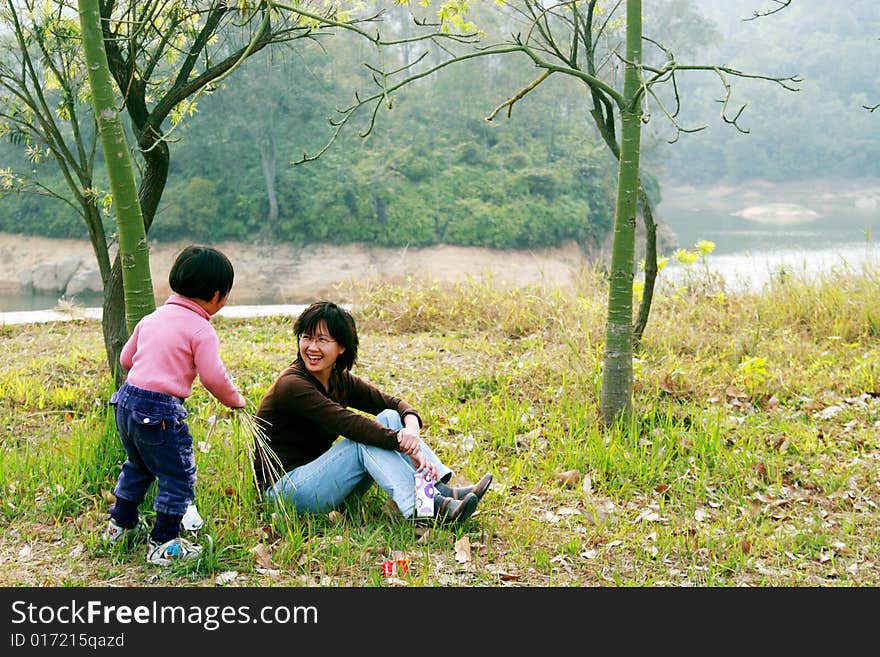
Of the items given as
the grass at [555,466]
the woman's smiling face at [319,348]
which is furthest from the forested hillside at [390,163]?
the woman's smiling face at [319,348]

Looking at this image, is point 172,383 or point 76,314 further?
point 76,314

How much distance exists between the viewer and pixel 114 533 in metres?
2.90

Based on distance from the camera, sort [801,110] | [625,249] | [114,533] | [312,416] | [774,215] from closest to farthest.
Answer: [114,533] → [312,416] → [625,249] → [774,215] → [801,110]

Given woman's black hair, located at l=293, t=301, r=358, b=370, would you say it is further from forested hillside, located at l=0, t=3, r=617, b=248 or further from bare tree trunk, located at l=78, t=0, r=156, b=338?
forested hillside, located at l=0, t=3, r=617, b=248

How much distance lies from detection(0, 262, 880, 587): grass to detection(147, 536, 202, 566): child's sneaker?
0.04 meters

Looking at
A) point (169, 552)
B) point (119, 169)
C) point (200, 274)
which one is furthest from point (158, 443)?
point (119, 169)

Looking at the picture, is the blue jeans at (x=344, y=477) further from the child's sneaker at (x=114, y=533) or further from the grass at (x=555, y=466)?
the child's sneaker at (x=114, y=533)

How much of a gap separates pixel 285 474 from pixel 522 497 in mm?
1060

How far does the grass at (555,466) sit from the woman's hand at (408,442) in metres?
0.29

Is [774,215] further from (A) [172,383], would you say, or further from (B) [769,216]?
(A) [172,383]

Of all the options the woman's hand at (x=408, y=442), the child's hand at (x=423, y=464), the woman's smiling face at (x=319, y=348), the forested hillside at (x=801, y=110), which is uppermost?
the forested hillside at (x=801, y=110)

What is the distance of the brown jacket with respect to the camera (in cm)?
299

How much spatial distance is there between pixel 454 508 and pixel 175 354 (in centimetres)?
114

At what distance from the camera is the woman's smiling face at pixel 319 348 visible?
305cm
